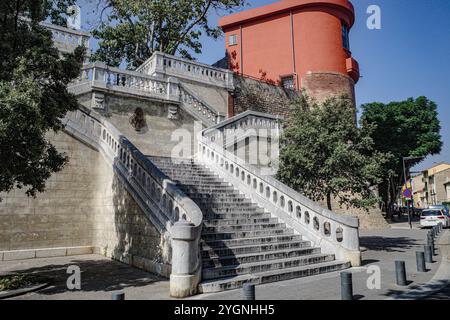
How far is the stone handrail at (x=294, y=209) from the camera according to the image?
9039 mm

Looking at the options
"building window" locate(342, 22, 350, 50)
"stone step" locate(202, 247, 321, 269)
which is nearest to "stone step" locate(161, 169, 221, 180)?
"stone step" locate(202, 247, 321, 269)

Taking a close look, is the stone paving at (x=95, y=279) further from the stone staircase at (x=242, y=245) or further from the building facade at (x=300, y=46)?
the building facade at (x=300, y=46)

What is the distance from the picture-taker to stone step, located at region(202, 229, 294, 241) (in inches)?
328

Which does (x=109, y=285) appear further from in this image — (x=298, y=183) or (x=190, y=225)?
(x=298, y=183)

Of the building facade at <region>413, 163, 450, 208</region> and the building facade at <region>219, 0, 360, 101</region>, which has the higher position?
the building facade at <region>219, 0, 360, 101</region>

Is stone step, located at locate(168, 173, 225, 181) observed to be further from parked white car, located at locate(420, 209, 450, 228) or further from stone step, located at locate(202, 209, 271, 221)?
parked white car, located at locate(420, 209, 450, 228)

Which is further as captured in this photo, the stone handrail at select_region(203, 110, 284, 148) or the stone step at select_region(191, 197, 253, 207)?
the stone handrail at select_region(203, 110, 284, 148)

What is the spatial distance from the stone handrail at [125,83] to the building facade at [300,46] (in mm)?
13056

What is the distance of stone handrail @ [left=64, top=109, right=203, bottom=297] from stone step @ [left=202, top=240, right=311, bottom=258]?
915 mm

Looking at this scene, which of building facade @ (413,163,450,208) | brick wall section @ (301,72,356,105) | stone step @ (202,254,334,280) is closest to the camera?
stone step @ (202,254,334,280)

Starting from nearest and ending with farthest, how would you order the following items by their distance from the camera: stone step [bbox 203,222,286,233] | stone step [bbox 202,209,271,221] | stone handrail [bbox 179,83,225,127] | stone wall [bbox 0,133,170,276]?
1. stone step [bbox 203,222,286,233]
2. stone wall [bbox 0,133,170,276]
3. stone step [bbox 202,209,271,221]
4. stone handrail [bbox 179,83,225,127]

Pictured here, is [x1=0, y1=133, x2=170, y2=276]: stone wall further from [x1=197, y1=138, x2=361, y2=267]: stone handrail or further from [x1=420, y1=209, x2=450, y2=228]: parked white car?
[x1=420, y1=209, x2=450, y2=228]: parked white car

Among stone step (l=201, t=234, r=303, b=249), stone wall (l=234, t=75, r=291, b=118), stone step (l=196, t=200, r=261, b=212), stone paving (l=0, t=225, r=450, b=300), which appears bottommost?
stone paving (l=0, t=225, r=450, b=300)

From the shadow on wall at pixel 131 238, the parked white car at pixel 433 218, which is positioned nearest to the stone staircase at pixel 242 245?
the shadow on wall at pixel 131 238
